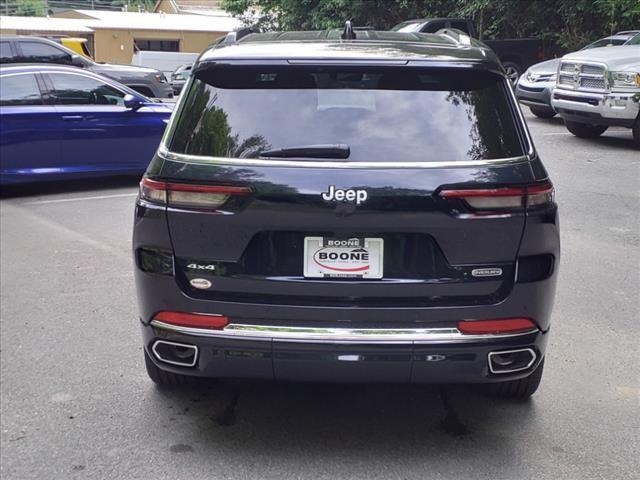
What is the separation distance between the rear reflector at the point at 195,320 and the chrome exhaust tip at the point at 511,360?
1.17 meters

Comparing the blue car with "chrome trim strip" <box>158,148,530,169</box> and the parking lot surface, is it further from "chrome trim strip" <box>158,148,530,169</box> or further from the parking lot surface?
"chrome trim strip" <box>158,148,530,169</box>

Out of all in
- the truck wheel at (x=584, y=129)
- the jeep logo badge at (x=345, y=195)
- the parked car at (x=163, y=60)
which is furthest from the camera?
the parked car at (x=163, y=60)

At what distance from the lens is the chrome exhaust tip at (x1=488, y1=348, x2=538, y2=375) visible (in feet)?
11.1

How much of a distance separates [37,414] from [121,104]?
272 inches

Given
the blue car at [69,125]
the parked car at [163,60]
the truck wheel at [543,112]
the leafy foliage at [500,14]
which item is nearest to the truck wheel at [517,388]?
the blue car at [69,125]

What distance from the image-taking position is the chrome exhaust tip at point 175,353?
344cm

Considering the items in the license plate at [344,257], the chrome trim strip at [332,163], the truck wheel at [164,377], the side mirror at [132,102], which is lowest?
the truck wheel at [164,377]

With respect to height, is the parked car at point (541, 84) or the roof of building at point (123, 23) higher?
the parked car at point (541, 84)

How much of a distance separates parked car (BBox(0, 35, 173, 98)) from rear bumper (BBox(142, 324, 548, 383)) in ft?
44.1

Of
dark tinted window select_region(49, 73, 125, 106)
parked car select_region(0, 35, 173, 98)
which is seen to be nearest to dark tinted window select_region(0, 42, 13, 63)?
parked car select_region(0, 35, 173, 98)

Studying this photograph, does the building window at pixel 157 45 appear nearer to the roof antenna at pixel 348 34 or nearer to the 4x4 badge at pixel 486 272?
the roof antenna at pixel 348 34

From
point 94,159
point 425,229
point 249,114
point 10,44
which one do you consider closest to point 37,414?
point 249,114

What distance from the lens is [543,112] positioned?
1566cm

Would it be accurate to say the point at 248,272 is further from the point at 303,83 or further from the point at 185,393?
the point at 185,393
